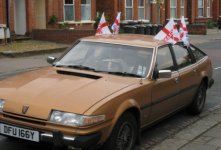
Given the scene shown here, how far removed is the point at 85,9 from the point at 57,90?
82.2ft

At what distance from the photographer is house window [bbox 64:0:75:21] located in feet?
93.2

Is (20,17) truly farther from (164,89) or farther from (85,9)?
(164,89)

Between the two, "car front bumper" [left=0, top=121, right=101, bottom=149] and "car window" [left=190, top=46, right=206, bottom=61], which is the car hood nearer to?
"car front bumper" [left=0, top=121, right=101, bottom=149]

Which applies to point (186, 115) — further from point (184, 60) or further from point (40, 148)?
point (40, 148)

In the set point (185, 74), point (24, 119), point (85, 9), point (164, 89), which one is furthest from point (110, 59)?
point (85, 9)

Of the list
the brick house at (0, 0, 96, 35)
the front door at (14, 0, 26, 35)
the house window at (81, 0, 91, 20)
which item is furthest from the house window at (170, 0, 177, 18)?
the front door at (14, 0, 26, 35)

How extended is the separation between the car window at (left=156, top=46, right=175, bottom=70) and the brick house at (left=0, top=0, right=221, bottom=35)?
56.4 feet

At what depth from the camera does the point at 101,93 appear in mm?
5566

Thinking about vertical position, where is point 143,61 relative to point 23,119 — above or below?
above

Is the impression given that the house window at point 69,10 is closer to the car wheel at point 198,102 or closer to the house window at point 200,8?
the car wheel at point 198,102

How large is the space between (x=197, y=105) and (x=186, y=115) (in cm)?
26

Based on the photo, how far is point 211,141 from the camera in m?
6.54

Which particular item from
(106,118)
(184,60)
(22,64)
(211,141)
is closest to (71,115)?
(106,118)

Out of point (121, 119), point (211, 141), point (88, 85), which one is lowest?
point (211, 141)
